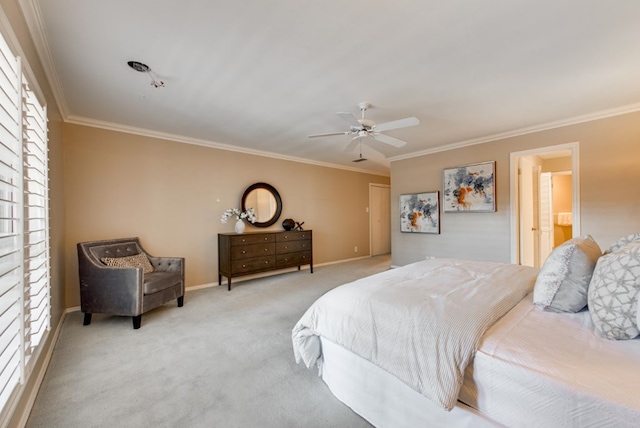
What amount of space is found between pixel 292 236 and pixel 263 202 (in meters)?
0.85

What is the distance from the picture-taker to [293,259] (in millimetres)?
4953

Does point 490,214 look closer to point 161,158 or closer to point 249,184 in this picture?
point 249,184

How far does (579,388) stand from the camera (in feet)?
2.90

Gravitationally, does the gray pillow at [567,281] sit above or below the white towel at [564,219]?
below

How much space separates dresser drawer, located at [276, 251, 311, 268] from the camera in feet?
15.6

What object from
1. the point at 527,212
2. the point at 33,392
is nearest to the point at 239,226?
the point at 33,392

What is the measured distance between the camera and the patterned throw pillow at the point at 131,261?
9.99 feet

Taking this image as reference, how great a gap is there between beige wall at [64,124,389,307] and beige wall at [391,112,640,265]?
82.3 inches

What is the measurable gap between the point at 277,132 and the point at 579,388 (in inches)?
152

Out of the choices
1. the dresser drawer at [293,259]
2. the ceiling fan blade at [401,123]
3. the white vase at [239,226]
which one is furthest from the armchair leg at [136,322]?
the ceiling fan blade at [401,123]

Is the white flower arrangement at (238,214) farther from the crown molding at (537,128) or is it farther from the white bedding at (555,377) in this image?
the white bedding at (555,377)

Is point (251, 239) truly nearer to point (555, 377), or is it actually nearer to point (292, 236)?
point (292, 236)

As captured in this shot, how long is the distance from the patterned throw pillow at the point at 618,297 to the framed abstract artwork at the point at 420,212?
3.72 m

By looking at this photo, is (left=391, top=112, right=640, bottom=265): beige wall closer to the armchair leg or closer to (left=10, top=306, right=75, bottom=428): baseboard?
the armchair leg
